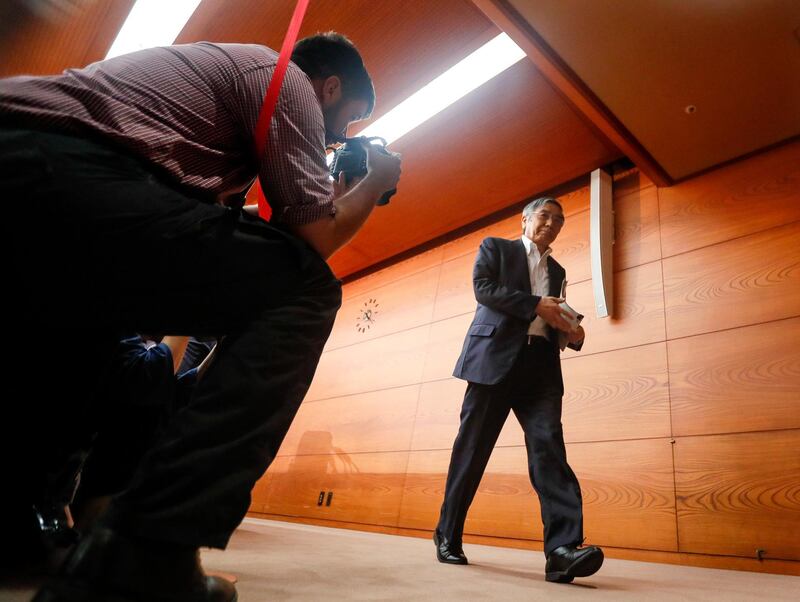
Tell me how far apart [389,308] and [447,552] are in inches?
113

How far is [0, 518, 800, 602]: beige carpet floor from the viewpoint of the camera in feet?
3.00

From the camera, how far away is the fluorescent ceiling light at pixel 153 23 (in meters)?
2.57

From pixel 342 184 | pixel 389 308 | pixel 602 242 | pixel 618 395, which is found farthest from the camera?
pixel 389 308

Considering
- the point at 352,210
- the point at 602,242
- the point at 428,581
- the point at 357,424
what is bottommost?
the point at 428,581

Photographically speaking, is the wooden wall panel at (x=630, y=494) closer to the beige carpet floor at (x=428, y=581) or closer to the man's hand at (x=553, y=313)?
the beige carpet floor at (x=428, y=581)

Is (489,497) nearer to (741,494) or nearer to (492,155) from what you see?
(741,494)

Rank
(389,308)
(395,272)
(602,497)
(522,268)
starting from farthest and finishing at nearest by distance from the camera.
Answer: (395,272) < (389,308) < (602,497) < (522,268)

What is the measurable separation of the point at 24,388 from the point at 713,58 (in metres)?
2.67

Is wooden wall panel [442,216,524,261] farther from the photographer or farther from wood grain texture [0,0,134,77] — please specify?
the photographer

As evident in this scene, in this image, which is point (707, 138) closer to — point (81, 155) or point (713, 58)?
point (713, 58)

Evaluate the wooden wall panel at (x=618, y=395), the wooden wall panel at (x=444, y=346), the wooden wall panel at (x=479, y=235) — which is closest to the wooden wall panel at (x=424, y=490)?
the wooden wall panel at (x=444, y=346)

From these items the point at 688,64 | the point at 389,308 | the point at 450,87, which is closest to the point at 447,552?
the point at 688,64

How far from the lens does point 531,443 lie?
1.60 meters

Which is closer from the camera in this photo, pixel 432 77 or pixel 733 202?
pixel 733 202
